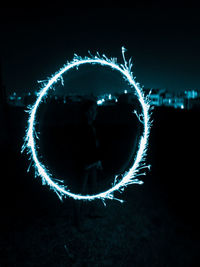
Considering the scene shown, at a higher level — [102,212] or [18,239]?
[102,212]

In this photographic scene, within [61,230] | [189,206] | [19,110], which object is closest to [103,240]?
[61,230]

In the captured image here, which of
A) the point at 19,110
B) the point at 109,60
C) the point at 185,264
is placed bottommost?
the point at 185,264

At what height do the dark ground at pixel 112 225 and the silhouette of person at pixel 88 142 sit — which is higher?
the silhouette of person at pixel 88 142

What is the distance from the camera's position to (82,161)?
3.51m

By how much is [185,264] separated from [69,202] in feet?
7.44

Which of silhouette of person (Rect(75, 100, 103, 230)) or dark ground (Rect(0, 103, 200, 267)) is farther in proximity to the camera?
silhouette of person (Rect(75, 100, 103, 230))

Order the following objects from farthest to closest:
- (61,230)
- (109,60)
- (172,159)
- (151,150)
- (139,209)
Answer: (151,150)
(172,159)
(139,209)
(109,60)
(61,230)

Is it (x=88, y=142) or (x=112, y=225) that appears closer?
(x=88, y=142)

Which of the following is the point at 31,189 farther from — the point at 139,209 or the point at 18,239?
the point at 139,209

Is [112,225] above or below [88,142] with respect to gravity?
below

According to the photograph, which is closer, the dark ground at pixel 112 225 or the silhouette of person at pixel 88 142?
the dark ground at pixel 112 225

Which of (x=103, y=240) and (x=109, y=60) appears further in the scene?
(x=109, y=60)

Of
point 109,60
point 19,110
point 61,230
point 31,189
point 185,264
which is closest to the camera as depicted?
point 185,264

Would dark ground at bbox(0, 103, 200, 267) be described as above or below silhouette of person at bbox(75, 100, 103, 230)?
below
